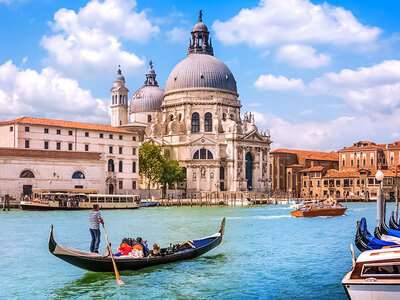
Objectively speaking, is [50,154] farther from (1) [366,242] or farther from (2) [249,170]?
(1) [366,242]

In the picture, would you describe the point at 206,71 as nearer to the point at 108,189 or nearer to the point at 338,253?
the point at 108,189

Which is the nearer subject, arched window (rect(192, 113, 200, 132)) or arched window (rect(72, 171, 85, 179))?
arched window (rect(72, 171, 85, 179))

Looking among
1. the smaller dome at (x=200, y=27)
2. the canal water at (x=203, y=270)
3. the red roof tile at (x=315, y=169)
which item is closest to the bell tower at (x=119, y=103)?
the smaller dome at (x=200, y=27)

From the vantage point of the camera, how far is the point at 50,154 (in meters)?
49.7

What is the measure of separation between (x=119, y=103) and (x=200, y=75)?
48.3 ft

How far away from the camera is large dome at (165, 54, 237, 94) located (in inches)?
3019

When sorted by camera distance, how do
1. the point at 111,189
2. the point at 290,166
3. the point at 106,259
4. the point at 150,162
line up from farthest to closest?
the point at 290,166 → the point at 150,162 → the point at 111,189 → the point at 106,259

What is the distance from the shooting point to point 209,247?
1920 centimetres

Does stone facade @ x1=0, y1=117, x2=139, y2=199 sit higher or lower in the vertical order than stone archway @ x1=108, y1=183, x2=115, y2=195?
higher

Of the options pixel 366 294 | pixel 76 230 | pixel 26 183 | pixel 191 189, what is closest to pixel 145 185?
pixel 191 189

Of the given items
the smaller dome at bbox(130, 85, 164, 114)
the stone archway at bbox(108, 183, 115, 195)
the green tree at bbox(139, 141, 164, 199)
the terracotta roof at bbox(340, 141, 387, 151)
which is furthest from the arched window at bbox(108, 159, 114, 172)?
the terracotta roof at bbox(340, 141, 387, 151)

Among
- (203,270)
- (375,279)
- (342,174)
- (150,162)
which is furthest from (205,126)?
(375,279)

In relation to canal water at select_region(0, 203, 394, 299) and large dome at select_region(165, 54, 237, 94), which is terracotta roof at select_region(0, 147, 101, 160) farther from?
large dome at select_region(165, 54, 237, 94)

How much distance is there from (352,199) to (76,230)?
56.7 meters
